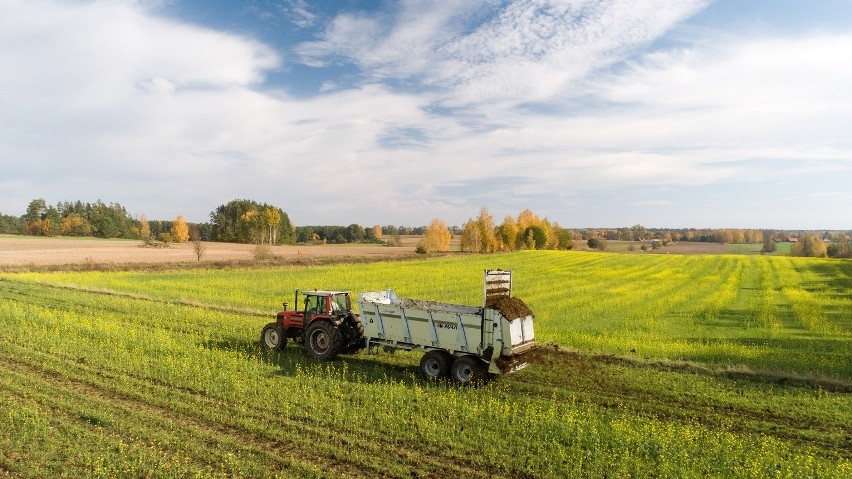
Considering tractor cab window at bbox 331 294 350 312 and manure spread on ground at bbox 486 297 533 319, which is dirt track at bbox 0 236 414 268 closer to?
tractor cab window at bbox 331 294 350 312

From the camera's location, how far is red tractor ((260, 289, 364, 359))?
15664mm

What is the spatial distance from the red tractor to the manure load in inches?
36.1

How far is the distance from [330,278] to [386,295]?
33.3 meters

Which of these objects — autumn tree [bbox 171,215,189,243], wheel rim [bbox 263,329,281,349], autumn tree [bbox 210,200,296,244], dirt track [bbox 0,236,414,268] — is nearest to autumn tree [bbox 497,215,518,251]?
dirt track [bbox 0,236,414,268]

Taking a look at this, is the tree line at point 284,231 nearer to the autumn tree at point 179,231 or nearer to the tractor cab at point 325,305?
the autumn tree at point 179,231

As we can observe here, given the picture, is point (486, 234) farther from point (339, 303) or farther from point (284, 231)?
point (339, 303)

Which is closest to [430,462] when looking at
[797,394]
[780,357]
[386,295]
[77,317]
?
[386,295]

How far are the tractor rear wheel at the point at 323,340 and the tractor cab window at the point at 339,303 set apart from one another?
0.68m

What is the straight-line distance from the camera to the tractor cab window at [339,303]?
16.4 meters

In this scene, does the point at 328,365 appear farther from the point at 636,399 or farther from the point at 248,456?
the point at 636,399

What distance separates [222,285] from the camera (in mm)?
40938

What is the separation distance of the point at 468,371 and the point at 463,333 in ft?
3.14

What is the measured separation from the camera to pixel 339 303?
16.6 meters

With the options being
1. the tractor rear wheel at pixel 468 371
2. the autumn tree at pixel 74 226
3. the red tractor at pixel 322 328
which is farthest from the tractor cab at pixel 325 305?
the autumn tree at pixel 74 226
